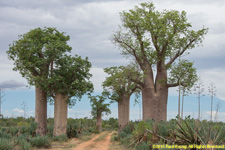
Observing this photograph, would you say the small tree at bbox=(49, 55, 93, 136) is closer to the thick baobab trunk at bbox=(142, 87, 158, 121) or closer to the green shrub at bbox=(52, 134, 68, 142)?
the green shrub at bbox=(52, 134, 68, 142)

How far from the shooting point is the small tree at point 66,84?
15.9 metres

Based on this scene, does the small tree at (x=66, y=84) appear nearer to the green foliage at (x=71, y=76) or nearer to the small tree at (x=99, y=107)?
the green foliage at (x=71, y=76)

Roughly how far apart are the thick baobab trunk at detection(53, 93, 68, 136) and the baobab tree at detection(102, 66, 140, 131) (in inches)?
154

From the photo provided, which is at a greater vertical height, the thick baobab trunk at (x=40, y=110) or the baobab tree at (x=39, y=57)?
the baobab tree at (x=39, y=57)

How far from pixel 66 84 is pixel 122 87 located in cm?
467

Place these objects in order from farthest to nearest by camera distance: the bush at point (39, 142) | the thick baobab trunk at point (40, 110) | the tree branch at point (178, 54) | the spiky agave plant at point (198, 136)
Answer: the tree branch at point (178, 54), the thick baobab trunk at point (40, 110), the bush at point (39, 142), the spiky agave plant at point (198, 136)

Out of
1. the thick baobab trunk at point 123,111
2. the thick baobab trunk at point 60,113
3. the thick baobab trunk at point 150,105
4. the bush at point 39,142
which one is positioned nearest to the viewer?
the bush at point 39,142

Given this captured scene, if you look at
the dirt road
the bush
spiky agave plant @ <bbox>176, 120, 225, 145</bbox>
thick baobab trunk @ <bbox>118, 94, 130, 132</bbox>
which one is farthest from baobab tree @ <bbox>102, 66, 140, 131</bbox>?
spiky agave plant @ <bbox>176, 120, 225, 145</bbox>

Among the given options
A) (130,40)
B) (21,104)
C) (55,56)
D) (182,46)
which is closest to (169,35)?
(182,46)

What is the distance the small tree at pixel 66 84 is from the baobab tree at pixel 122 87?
8.59 ft

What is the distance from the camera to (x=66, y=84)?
16031 mm

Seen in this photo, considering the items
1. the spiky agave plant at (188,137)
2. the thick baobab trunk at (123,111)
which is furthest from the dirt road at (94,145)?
the spiky agave plant at (188,137)

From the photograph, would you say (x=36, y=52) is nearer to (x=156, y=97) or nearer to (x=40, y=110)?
(x=40, y=110)

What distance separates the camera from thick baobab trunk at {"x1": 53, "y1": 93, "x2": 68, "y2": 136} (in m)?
16.3
